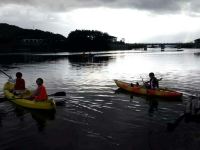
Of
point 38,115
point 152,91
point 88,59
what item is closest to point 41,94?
point 38,115

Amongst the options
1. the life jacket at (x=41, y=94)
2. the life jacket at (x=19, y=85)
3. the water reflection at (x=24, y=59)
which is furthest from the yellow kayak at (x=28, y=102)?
the water reflection at (x=24, y=59)

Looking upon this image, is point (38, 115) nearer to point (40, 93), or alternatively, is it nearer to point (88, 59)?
point (40, 93)

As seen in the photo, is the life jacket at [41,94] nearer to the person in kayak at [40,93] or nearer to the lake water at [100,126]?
the person in kayak at [40,93]

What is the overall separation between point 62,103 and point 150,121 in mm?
8748

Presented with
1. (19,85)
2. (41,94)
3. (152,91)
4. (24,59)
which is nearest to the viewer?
(41,94)

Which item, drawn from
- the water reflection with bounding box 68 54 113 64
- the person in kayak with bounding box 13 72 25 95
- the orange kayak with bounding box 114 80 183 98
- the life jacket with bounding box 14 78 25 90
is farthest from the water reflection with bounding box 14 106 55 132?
the water reflection with bounding box 68 54 113 64

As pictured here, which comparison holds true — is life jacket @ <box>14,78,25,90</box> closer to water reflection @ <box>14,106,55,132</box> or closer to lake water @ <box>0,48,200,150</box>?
lake water @ <box>0,48,200,150</box>

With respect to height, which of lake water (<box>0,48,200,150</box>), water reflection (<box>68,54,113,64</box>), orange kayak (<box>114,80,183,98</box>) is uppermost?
water reflection (<box>68,54,113,64</box>)

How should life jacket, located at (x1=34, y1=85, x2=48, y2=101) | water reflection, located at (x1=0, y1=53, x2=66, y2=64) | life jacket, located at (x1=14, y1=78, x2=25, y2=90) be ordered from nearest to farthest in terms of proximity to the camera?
life jacket, located at (x1=34, y1=85, x2=48, y2=101)
life jacket, located at (x1=14, y1=78, x2=25, y2=90)
water reflection, located at (x1=0, y1=53, x2=66, y2=64)

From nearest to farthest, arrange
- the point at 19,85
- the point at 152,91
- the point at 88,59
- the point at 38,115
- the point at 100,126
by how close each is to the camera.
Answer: the point at 100,126
the point at 38,115
the point at 19,85
the point at 152,91
the point at 88,59

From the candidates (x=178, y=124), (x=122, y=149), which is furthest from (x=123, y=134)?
(x=178, y=124)

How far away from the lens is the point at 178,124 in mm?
18922

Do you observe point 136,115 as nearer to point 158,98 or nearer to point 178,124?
point 178,124

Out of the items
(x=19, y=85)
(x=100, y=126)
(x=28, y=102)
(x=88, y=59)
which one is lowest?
(x=100, y=126)
